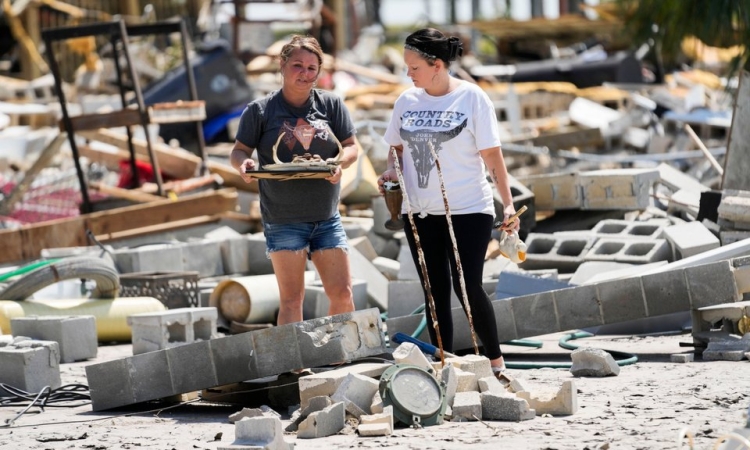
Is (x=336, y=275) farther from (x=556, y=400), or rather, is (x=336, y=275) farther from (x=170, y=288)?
(x=170, y=288)

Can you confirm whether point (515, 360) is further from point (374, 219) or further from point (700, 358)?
point (374, 219)

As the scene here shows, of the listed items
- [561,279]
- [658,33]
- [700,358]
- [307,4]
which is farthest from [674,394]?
[307,4]

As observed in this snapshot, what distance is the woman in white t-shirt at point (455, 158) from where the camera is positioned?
6617mm

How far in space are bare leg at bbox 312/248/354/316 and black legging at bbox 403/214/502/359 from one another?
1.27 feet

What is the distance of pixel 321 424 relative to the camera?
19.0 feet

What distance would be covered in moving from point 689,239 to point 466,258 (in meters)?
3.35

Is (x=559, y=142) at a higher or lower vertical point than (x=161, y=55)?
lower

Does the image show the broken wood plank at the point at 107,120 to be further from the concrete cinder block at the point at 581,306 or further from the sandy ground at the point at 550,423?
the concrete cinder block at the point at 581,306

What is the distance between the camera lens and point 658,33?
18875 millimetres

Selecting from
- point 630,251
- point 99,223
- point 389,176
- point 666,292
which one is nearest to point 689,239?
point 630,251

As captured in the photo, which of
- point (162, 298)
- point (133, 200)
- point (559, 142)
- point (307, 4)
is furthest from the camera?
point (307, 4)

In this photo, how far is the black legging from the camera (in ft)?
21.9

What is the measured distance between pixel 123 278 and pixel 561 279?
3529 millimetres

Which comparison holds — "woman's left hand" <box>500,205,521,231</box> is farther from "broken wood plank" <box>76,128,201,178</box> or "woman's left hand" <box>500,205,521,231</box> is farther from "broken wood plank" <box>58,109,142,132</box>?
"broken wood plank" <box>76,128,201,178</box>
